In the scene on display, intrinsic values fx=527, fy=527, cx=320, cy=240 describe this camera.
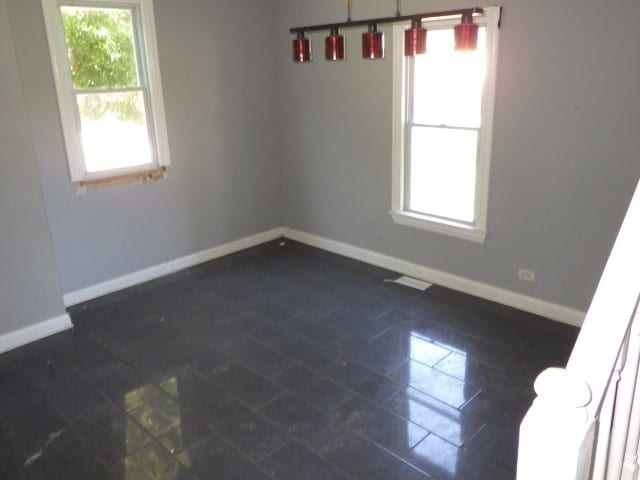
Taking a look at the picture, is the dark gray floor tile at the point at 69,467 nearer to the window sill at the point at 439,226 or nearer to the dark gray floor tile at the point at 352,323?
the dark gray floor tile at the point at 352,323

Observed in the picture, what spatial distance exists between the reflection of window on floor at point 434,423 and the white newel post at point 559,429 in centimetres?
153

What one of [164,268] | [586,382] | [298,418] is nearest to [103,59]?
[164,268]

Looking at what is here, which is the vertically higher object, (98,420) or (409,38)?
(409,38)

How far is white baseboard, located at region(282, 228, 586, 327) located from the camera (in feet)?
11.8

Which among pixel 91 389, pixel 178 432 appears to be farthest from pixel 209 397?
pixel 91 389

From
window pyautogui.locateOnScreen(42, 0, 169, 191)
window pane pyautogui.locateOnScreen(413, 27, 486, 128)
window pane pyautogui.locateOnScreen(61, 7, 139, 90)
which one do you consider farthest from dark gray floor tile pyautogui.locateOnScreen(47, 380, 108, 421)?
window pane pyautogui.locateOnScreen(413, 27, 486, 128)

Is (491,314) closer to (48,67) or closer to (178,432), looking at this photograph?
(178,432)

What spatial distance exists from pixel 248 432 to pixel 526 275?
224 centimetres

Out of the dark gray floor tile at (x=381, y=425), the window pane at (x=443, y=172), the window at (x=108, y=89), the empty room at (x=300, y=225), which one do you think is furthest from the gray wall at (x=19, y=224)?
the window pane at (x=443, y=172)

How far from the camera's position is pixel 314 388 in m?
2.96

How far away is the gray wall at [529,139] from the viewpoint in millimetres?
3076

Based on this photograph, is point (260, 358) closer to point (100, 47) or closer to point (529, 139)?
point (529, 139)

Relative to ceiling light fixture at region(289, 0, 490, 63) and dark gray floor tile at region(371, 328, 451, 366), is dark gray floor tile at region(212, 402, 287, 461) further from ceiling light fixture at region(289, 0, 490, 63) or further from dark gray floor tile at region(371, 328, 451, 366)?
ceiling light fixture at region(289, 0, 490, 63)

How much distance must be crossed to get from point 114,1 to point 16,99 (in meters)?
1.15
